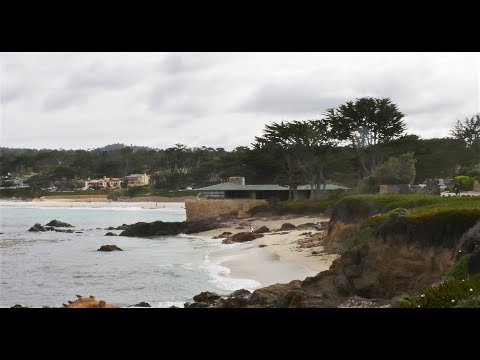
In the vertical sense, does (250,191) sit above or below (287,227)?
above

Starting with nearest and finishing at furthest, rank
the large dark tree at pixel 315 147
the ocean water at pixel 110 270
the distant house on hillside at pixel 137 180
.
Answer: the ocean water at pixel 110 270
the large dark tree at pixel 315 147
the distant house on hillside at pixel 137 180

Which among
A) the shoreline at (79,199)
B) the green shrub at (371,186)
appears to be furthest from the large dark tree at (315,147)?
the shoreline at (79,199)

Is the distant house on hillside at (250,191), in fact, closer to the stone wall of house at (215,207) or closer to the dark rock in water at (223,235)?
the stone wall of house at (215,207)

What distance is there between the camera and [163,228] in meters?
42.0

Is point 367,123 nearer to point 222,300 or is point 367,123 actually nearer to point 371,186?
point 371,186

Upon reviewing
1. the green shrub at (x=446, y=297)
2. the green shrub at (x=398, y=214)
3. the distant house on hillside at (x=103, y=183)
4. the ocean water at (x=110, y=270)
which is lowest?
the ocean water at (x=110, y=270)

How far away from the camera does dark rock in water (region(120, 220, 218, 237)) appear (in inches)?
1625

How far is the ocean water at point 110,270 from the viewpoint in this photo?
17734 millimetres

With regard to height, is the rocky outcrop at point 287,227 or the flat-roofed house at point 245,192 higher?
the flat-roofed house at point 245,192

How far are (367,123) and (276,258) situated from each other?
22599 millimetres

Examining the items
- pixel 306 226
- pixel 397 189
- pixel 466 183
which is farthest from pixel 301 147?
pixel 397 189

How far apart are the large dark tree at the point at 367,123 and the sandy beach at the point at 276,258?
1286cm
